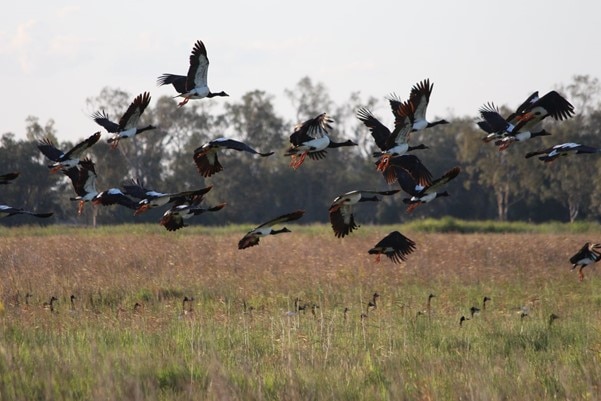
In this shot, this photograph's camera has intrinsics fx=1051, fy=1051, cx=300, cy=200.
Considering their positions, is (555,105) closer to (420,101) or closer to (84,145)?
(420,101)

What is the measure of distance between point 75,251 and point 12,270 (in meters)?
3.62

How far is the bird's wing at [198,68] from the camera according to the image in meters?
10.3

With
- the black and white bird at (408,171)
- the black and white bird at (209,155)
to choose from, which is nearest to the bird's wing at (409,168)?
the black and white bird at (408,171)

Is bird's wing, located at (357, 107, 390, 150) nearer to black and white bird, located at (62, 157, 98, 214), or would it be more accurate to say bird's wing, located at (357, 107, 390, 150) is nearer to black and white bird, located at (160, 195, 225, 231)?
black and white bird, located at (160, 195, 225, 231)

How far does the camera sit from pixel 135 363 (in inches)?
345

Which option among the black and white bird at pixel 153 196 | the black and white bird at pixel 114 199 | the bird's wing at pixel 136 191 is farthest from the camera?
the bird's wing at pixel 136 191

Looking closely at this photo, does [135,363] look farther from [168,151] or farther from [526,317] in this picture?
[168,151]

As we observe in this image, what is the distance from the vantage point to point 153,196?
30.9 feet

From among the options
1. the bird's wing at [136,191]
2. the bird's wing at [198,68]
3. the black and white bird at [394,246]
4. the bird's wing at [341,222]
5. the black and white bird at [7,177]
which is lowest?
the black and white bird at [394,246]

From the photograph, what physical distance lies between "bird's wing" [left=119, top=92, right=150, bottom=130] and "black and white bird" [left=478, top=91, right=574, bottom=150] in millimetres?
3213

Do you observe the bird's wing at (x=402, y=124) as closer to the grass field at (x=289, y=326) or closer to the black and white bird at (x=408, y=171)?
the black and white bird at (x=408, y=171)

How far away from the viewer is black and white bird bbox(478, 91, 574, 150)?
996 centimetres

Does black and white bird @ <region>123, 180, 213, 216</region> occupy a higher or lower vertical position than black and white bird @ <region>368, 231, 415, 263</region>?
higher

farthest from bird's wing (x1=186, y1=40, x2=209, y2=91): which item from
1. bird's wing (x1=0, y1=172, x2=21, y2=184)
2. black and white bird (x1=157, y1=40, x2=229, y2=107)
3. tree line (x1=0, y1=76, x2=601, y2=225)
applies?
tree line (x1=0, y1=76, x2=601, y2=225)
